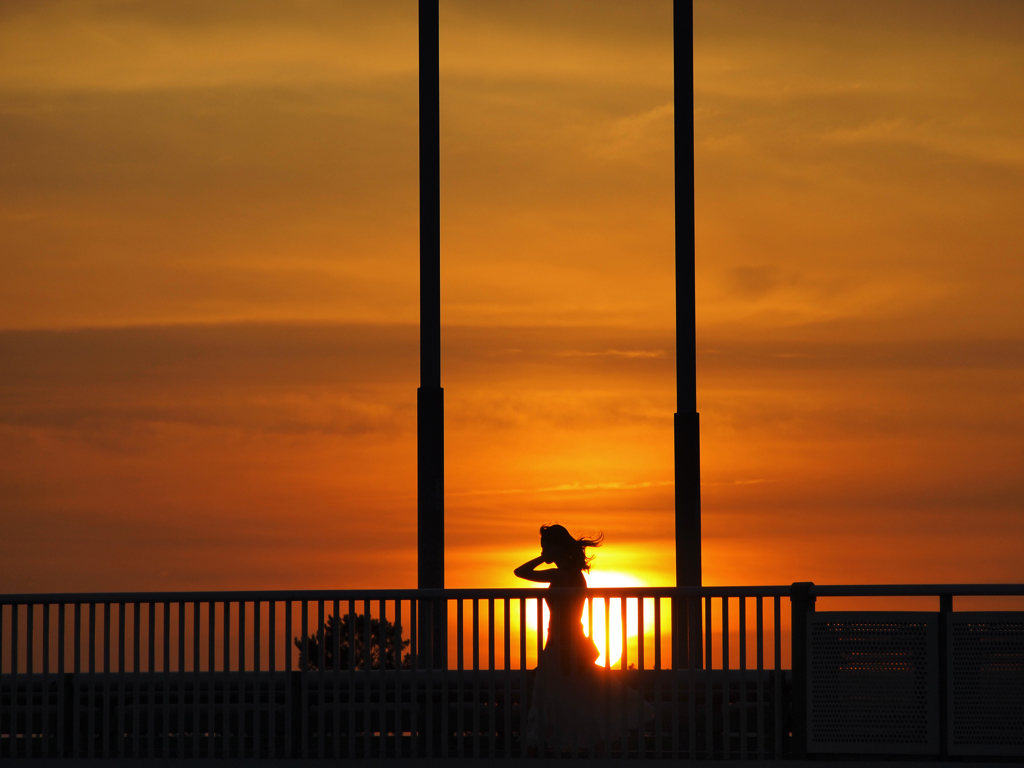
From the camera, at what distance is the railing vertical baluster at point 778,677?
36.5 feet

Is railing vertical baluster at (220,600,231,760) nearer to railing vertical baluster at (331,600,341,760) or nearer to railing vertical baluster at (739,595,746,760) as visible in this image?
railing vertical baluster at (331,600,341,760)

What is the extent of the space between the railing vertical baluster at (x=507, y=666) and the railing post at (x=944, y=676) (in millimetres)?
3376

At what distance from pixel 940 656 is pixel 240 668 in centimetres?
553

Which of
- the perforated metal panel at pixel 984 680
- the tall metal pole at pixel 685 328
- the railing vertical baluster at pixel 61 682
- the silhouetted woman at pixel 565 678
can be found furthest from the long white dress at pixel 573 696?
the tall metal pole at pixel 685 328

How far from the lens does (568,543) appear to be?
11.9 meters

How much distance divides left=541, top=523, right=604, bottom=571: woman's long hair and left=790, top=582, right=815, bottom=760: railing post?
1721 millimetres

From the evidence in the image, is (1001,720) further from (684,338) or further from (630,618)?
(684,338)

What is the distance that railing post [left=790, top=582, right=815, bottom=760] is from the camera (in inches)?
449

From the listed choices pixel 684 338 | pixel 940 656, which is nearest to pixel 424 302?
pixel 684 338

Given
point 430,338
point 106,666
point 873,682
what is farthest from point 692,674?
point 430,338

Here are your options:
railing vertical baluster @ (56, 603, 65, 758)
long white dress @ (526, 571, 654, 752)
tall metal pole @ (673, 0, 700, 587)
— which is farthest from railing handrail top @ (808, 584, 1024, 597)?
railing vertical baluster @ (56, 603, 65, 758)

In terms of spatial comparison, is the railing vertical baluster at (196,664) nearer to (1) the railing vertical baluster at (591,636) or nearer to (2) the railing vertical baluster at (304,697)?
(2) the railing vertical baluster at (304,697)

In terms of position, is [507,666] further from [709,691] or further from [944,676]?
[944,676]

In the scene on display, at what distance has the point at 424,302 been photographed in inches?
608
